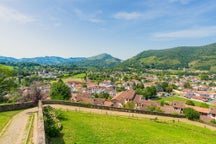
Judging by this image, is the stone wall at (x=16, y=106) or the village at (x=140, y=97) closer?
the stone wall at (x=16, y=106)

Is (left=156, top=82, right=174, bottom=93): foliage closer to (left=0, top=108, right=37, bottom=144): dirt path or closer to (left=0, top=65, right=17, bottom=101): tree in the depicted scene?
(left=0, top=65, right=17, bottom=101): tree

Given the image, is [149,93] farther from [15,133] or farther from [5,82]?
[15,133]

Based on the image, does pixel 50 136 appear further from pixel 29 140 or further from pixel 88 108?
pixel 88 108

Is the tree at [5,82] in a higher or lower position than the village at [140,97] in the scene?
higher

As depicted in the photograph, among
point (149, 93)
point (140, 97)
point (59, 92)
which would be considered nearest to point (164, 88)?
point (149, 93)

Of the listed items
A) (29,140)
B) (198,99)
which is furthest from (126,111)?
(198,99)

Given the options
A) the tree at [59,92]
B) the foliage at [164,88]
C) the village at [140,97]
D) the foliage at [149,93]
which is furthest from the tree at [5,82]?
the foliage at [164,88]

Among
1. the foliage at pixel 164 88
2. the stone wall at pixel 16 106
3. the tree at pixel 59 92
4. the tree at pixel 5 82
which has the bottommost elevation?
the foliage at pixel 164 88

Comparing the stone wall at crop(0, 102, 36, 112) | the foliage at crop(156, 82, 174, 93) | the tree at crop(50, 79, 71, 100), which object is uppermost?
the stone wall at crop(0, 102, 36, 112)

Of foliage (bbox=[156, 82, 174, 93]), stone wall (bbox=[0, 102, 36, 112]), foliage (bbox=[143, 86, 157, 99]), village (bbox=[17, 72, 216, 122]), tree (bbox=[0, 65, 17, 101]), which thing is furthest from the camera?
foliage (bbox=[156, 82, 174, 93])

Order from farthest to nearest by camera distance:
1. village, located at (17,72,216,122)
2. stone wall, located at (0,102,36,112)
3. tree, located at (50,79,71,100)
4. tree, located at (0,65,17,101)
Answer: village, located at (17,72,216,122)
tree, located at (50,79,71,100)
tree, located at (0,65,17,101)
stone wall, located at (0,102,36,112)

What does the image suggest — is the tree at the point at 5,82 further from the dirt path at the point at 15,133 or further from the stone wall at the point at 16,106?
the dirt path at the point at 15,133

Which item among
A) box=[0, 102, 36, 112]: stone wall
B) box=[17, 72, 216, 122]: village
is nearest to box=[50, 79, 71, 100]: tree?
box=[17, 72, 216, 122]: village

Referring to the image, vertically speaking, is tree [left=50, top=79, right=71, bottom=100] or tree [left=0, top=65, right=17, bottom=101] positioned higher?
tree [left=0, top=65, right=17, bottom=101]
